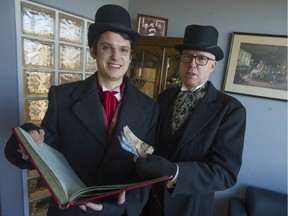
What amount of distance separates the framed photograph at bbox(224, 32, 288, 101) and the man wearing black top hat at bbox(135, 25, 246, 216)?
1091 mm

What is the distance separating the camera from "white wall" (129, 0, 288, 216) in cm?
186

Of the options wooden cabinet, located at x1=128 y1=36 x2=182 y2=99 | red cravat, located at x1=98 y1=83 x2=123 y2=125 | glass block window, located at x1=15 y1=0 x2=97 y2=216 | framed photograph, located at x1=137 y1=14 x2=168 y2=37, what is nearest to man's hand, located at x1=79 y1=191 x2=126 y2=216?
red cravat, located at x1=98 y1=83 x2=123 y2=125

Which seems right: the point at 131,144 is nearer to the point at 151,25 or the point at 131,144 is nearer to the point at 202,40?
the point at 202,40

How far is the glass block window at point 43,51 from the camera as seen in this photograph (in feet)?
4.74

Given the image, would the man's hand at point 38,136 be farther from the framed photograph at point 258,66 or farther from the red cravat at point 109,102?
the framed photograph at point 258,66

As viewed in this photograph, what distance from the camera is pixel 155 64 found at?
2074mm

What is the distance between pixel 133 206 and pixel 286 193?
5.78 ft

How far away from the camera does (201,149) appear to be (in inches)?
36.0

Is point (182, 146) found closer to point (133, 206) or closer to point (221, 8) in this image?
point (133, 206)

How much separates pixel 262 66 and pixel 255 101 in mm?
305

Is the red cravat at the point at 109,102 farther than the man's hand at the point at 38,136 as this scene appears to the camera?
Yes

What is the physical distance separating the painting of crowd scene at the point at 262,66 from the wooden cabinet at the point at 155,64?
57 centimetres

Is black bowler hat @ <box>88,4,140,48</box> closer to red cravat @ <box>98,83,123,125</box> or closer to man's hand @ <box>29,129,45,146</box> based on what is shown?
red cravat @ <box>98,83,123,125</box>

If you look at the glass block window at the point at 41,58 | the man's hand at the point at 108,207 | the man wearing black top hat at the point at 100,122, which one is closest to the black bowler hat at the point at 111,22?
the man wearing black top hat at the point at 100,122
